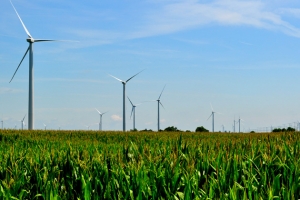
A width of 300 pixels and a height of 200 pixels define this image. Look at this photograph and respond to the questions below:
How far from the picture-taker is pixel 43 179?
650 centimetres

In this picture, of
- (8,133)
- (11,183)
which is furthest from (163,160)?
(8,133)

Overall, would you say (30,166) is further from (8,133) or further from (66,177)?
(8,133)

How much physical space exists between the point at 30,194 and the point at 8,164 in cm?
257

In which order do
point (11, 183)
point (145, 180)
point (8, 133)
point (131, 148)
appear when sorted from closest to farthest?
point (145, 180) < point (11, 183) < point (131, 148) < point (8, 133)

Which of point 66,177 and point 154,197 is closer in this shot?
point 154,197

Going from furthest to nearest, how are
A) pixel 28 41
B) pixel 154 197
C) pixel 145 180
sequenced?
pixel 28 41 → pixel 145 180 → pixel 154 197

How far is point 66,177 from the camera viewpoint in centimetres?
730

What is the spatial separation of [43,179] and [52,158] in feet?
7.02

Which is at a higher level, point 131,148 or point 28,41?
point 28,41

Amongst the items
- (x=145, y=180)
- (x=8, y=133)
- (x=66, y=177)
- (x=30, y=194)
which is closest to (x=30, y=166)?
(x=66, y=177)

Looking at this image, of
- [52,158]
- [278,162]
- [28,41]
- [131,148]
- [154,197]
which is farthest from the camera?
[28,41]

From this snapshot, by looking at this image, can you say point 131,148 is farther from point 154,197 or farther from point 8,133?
point 8,133

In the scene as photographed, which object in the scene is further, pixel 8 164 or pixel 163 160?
pixel 8 164

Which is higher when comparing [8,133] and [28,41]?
[28,41]
